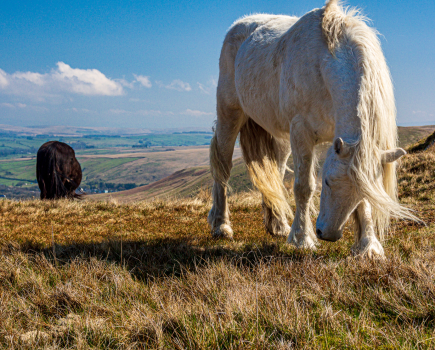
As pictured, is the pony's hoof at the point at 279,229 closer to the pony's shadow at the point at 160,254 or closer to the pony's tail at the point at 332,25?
the pony's shadow at the point at 160,254

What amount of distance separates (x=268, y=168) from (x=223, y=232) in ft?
4.16

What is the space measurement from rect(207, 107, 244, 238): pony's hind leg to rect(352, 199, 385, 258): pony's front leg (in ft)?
7.01

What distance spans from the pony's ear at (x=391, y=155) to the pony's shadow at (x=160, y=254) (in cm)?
104

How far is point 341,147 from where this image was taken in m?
2.43

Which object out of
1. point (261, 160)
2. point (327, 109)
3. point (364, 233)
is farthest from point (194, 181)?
point (327, 109)

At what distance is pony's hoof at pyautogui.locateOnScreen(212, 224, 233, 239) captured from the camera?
458 cm

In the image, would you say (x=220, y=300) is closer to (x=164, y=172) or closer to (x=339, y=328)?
(x=339, y=328)

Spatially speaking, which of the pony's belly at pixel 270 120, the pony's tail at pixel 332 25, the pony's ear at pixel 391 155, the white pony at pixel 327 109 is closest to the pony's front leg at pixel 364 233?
the white pony at pixel 327 109

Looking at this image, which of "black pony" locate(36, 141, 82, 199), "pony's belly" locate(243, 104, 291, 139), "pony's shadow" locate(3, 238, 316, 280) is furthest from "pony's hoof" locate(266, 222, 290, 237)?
"black pony" locate(36, 141, 82, 199)

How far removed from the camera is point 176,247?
3.69 m

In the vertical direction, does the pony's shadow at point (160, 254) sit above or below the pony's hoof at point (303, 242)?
below

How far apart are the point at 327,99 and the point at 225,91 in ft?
7.39

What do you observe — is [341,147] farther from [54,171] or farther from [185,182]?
[185,182]

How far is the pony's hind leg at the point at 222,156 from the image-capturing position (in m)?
4.98
